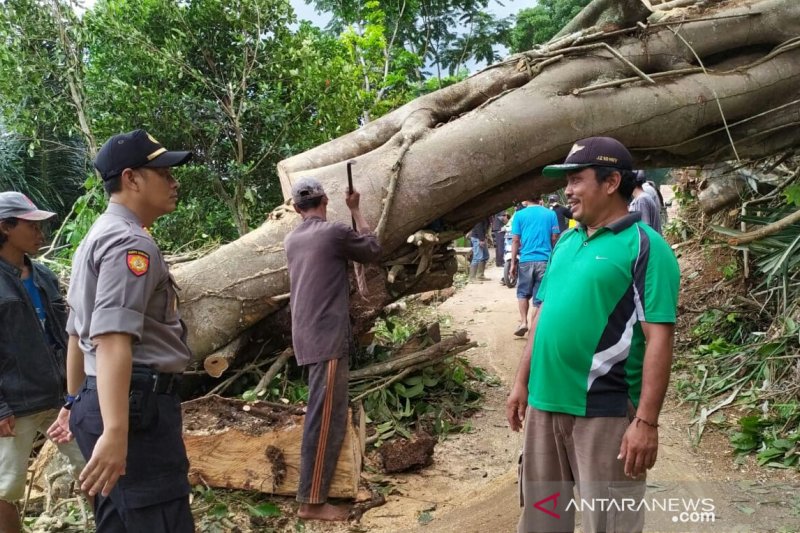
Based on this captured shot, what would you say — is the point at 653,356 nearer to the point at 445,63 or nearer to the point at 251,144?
the point at 251,144

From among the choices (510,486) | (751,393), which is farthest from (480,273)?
(510,486)

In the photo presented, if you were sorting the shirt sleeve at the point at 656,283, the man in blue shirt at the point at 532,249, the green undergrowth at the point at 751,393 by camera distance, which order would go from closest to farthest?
the shirt sleeve at the point at 656,283 < the green undergrowth at the point at 751,393 < the man in blue shirt at the point at 532,249

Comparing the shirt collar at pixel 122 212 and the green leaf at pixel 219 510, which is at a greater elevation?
the shirt collar at pixel 122 212

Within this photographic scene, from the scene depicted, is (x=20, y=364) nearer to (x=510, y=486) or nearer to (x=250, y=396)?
(x=250, y=396)

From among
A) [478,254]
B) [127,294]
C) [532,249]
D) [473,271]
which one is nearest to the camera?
[127,294]

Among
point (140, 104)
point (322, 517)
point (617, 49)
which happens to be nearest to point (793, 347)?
point (617, 49)

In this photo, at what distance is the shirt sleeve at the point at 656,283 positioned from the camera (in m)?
2.23

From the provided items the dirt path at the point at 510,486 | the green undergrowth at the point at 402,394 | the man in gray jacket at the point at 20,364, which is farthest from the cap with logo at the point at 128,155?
the green undergrowth at the point at 402,394

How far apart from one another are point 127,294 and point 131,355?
20cm

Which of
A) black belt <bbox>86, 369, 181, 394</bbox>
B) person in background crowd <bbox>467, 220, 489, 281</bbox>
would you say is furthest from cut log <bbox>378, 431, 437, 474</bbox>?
person in background crowd <bbox>467, 220, 489, 281</bbox>

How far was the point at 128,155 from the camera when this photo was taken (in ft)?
7.41

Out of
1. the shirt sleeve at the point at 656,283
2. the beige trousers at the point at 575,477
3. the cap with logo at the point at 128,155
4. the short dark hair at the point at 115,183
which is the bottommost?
the beige trousers at the point at 575,477

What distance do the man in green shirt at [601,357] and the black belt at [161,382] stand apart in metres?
1.40

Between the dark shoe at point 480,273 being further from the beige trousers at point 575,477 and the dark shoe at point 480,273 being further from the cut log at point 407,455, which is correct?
the beige trousers at point 575,477
